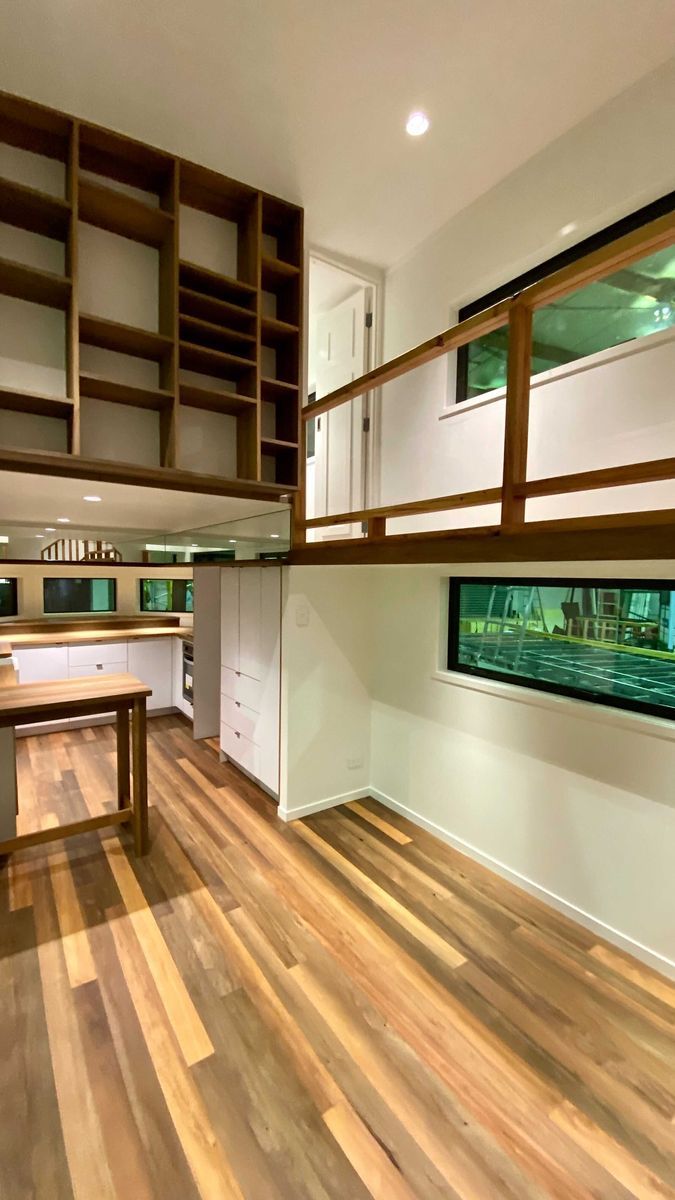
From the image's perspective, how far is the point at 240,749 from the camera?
394 cm

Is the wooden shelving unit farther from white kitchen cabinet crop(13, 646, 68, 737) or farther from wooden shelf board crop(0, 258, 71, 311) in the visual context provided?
white kitchen cabinet crop(13, 646, 68, 737)

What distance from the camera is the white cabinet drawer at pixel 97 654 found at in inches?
195

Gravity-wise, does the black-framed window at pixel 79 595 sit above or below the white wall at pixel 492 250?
below

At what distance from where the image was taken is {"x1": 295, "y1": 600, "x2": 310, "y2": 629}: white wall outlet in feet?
10.5

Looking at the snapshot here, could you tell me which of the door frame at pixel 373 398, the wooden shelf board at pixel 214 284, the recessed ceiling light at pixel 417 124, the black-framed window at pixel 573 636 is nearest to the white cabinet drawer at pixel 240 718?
the black-framed window at pixel 573 636

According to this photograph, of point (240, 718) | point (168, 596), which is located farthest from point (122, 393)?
point (168, 596)

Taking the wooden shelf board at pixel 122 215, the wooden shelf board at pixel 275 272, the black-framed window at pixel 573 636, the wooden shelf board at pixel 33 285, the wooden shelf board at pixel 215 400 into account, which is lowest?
the black-framed window at pixel 573 636

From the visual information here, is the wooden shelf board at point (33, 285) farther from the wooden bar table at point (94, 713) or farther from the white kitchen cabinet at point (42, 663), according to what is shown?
the white kitchen cabinet at point (42, 663)

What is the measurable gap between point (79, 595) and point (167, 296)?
3.99m

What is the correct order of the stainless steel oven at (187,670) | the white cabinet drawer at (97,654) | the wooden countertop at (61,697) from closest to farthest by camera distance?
the wooden countertop at (61,697) < the white cabinet drawer at (97,654) < the stainless steel oven at (187,670)

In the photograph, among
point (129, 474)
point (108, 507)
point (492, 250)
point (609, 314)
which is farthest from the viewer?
point (108, 507)

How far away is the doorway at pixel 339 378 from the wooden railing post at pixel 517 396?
185 cm

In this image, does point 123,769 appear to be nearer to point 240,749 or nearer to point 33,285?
point 240,749

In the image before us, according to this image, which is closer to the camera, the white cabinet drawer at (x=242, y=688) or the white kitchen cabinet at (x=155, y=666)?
the white cabinet drawer at (x=242, y=688)
